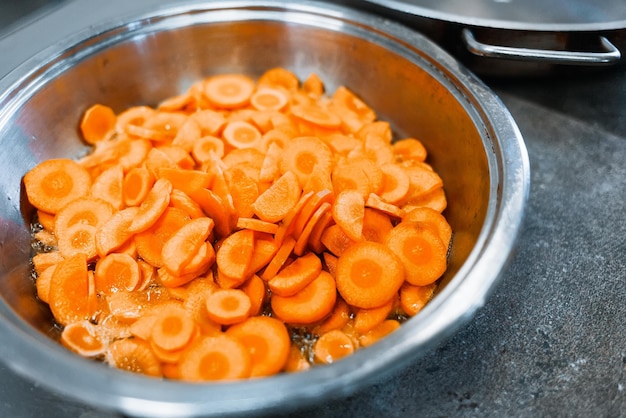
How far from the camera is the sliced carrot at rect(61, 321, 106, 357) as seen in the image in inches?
45.5

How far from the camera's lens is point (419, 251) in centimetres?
132

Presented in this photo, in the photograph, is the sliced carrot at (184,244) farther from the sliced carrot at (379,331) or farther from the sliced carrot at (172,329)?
the sliced carrot at (379,331)

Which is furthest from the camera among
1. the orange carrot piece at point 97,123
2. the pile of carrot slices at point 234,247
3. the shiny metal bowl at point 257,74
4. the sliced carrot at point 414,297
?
the orange carrot piece at point 97,123

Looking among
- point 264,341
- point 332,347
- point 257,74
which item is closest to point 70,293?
point 264,341

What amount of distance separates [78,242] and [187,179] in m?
0.34

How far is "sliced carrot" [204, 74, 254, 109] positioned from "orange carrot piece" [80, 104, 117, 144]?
0.34 metres

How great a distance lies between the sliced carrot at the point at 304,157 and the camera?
1.47m

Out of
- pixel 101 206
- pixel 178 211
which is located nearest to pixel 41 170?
pixel 101 206

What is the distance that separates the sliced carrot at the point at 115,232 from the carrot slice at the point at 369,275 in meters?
0.58

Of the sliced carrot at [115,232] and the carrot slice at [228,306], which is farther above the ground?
the sliced carrot at [115,232]

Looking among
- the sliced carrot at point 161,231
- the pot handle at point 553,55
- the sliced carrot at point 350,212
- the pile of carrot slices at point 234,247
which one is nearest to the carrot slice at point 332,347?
the pile of carrot slices at point 234,247

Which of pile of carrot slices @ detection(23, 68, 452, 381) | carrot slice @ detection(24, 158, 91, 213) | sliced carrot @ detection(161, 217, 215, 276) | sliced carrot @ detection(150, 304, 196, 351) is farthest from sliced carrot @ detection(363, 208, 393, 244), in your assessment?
carrot slice @ detection(24, 158, 91, 213)

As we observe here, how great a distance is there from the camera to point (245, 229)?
4.36 ft

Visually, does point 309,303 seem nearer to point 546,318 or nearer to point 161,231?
point 161,231
